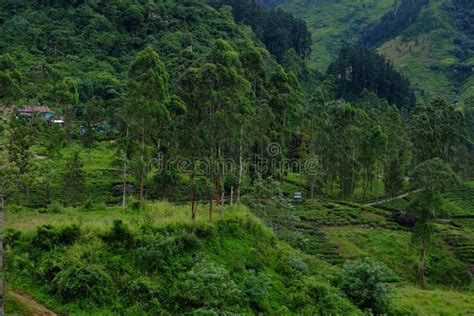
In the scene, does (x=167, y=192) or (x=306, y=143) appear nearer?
(x=167, y=192)

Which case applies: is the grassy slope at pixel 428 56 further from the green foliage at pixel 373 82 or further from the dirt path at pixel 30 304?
the dirt path at pixel 30 304

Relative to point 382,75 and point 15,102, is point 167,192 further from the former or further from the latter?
point 382,75

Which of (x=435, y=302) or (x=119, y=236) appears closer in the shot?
(x=119, y=236)

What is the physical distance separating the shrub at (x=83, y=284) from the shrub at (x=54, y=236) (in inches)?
69.8

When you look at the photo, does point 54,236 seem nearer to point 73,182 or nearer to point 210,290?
point 210,290

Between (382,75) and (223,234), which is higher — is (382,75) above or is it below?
above

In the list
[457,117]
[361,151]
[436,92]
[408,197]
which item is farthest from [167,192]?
[436,92]

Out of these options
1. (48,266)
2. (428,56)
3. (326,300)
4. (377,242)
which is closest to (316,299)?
(326,300)

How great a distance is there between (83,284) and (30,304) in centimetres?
212

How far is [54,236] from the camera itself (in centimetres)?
2236

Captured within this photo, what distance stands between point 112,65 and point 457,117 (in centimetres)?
6718

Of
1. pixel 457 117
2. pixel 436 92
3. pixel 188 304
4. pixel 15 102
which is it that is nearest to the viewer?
pixel 188 304

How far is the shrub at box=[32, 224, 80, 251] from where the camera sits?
22.2 m

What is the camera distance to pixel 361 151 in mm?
71188
